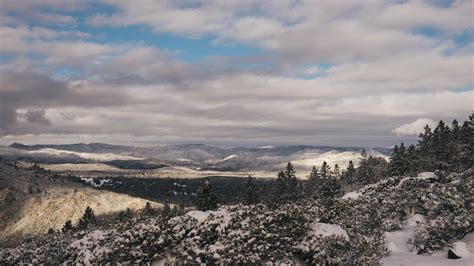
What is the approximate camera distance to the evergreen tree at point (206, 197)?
252 ft

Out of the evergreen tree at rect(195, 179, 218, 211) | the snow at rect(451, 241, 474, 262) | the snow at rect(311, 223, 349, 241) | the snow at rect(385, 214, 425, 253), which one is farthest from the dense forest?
the evergreen tree at rect(195, 179, 218, 211)

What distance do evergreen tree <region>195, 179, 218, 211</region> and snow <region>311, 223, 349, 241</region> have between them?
5032 cm

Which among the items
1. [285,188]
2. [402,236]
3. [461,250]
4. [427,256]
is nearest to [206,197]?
[285,188]

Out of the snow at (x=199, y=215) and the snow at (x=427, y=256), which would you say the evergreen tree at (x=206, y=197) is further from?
the snow at (x=427, y=256)

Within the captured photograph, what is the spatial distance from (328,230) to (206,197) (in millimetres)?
52477

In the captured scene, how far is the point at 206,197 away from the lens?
77.7 m

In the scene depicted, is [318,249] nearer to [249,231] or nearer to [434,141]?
[249,231]

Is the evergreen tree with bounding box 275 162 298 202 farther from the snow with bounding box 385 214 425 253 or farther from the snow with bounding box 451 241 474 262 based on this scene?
the snow with bounding box 451 241 474 262

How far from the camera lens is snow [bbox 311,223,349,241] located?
2619cm

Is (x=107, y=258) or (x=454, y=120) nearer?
(x=107, y=258)

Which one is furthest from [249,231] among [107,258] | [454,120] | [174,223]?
[454,120]

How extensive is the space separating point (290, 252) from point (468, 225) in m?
14.0

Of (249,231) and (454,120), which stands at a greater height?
(454,120)

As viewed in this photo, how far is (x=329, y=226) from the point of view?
27609 millimetres
